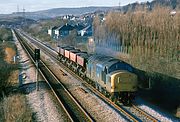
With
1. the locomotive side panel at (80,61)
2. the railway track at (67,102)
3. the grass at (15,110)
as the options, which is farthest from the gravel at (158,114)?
the locomotive side panel at (80,61)

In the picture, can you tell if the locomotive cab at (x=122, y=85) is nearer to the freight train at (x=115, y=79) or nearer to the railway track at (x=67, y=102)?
the freight train at (x=115, y=79)

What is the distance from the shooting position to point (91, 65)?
2758 cm

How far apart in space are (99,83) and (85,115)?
5.74 metres

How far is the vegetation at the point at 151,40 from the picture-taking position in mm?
31728

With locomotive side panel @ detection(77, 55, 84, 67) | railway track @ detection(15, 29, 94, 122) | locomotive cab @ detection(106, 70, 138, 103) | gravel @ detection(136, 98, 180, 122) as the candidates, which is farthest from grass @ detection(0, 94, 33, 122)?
locomotive side panel @ detection(77, 55, 84, 67)

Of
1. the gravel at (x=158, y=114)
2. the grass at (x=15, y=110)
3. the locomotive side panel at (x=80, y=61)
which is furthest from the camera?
the locomotive side panel at (x=80, y=61)

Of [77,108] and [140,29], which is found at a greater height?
[140,29]

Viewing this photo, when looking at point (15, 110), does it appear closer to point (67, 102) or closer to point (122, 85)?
point (67, 102)

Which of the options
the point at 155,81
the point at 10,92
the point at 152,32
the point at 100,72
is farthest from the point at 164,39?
the point at 10,92

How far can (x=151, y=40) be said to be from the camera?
39.2 meters

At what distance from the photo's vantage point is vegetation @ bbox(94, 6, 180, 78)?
1249 inches

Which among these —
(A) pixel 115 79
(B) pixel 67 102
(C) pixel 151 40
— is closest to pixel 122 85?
(A) pixel 115 79

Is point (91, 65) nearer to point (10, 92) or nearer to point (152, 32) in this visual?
point (10, 92)

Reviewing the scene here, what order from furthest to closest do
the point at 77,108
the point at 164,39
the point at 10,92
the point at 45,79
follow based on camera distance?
1. the point at 164,39
2. the point at 45,79
3. the point at 10,92
4. the point at 77,108
